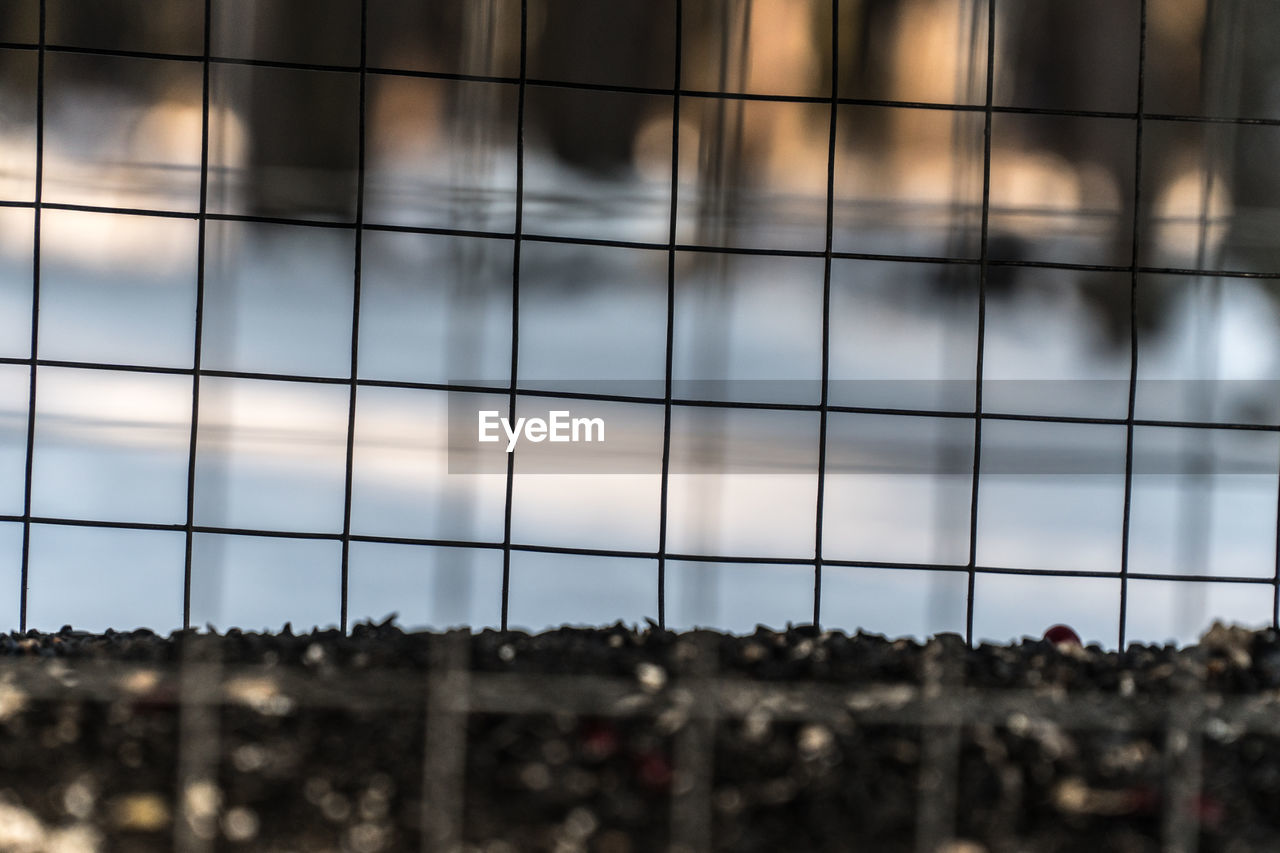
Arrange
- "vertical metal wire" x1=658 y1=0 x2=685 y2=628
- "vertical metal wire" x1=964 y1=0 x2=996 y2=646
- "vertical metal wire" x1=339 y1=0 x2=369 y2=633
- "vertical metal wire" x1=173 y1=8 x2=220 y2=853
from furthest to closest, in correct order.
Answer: "vertical metal wire" x1=964 y1=0 x2=996 y2=646 < "vertical metal wire" x1=658 y1=0 x2=685 y2=628 < "vertical metal wire" x1=339 y1=0 x2=369 y2=633 < "vertical metal wire" x1=173 y1=8 x2=220 y2=853

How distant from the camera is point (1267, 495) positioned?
970cm

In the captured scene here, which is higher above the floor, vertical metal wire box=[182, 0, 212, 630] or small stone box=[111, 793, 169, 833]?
vertical metal wire box=[182, 0, 212, 630]

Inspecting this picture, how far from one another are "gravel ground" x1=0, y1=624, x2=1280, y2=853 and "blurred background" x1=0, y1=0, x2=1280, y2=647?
4.40 meters

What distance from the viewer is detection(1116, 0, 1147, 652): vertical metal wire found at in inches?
368

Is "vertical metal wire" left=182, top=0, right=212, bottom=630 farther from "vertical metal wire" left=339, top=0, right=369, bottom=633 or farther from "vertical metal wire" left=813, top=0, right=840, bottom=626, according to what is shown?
"vertical metal wire" left=813, top=0, right=840, bottom=626

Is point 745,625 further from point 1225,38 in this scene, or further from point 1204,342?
point 1225,38

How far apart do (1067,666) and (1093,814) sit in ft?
4.42

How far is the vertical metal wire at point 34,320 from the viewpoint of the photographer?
29.9ft

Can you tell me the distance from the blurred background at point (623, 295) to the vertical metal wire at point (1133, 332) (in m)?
0.05

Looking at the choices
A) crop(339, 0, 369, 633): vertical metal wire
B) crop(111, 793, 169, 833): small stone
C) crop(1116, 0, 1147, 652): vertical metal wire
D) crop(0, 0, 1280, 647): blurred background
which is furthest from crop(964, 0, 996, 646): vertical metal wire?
crop(111, 793, 169, 833): small stone

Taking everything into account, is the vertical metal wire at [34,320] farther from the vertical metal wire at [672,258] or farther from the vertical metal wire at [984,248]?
the vertical metal wire at [984,248]

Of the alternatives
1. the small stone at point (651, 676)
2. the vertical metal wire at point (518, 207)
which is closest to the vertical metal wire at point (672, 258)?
the vertical metal wire at point (518, 207)

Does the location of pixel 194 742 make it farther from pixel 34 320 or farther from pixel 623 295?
pixel 34 320

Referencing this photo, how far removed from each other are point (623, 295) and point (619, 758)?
18.6 feet
